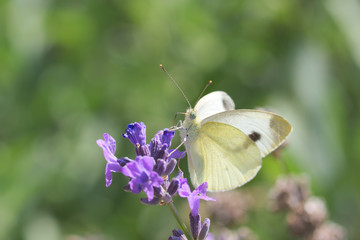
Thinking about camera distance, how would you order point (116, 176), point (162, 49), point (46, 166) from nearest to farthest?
point (46, 166), point (116, 176), point (162, 49)

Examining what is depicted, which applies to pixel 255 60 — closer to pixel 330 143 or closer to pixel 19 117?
pixel 330 143

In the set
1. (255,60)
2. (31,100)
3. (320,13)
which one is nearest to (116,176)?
(31,100)

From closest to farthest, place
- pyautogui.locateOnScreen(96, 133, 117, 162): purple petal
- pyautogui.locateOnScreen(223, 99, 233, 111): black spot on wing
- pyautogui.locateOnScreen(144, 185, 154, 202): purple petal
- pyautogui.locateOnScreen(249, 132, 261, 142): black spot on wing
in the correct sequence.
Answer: pyautogui.locateOnScreen(144, 185, 154, 202): purple petal
pyautogui.locateOnScreen(96, 133, 117, 162): purple petal
pyautogui.locateOnScreen(249, 132, 261, 142): black spot on wing
pyautogui.locateOnScreen(223, 99, 233, 111): black spot on wing

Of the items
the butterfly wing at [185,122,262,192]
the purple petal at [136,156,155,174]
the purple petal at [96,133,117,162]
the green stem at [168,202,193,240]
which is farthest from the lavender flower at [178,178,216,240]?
the butterfly wing at [185,122,262,192]

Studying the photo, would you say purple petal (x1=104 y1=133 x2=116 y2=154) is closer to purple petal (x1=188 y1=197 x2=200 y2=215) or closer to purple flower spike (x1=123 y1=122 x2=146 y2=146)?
purple flower spike (x1=123 y1=122 x2=146 y2=146)

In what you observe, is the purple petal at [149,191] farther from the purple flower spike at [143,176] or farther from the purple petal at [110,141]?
the purple petal at [110,141]

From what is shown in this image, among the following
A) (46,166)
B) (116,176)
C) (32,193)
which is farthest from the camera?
(116,176)

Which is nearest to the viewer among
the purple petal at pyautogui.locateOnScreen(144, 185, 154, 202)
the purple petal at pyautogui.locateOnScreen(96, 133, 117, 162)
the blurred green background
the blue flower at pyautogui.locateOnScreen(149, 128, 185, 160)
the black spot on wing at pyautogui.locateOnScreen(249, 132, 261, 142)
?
the purple petal at pyautogui.locateOnScreen(144, 185, 154, 202)
